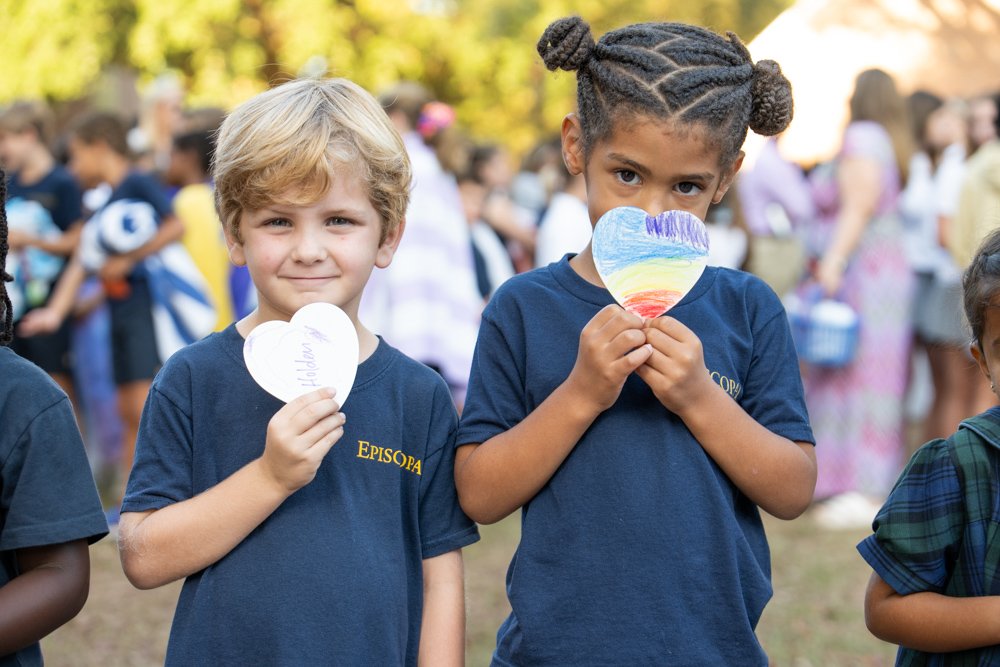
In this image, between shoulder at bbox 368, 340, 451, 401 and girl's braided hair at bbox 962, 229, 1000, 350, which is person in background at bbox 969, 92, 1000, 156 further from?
shoulder at bbox 368, 340, 451, 401

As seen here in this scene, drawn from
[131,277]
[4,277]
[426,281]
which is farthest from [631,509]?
[131,277]

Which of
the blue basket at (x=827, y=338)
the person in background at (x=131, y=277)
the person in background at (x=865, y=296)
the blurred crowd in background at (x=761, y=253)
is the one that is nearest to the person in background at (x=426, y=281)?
the blurred crowd in background at (x=761, y=253)

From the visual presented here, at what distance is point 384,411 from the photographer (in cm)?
187

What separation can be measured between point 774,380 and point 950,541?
1.22 feet

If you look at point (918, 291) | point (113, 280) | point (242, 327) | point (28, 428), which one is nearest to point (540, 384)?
point (242, 327)

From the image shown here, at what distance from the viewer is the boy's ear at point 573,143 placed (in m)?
1.98

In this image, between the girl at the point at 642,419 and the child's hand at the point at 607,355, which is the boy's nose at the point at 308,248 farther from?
the child's hand at the point at 607,355

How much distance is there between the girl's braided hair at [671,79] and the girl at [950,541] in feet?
1.47

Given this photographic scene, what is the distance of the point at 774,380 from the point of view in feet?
6.29

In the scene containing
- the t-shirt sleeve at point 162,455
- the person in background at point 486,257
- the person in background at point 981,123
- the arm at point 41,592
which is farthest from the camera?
the person in background at point 486,257

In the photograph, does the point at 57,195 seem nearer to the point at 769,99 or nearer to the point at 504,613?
the point at 504,613

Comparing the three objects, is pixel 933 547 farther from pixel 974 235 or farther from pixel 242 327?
pixel 974 235

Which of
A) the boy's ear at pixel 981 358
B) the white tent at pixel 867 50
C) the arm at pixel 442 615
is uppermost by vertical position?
the white tent at pixel 867 50

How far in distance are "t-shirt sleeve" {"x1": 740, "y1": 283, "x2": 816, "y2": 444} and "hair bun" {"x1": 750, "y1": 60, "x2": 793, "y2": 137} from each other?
0.93 ft
